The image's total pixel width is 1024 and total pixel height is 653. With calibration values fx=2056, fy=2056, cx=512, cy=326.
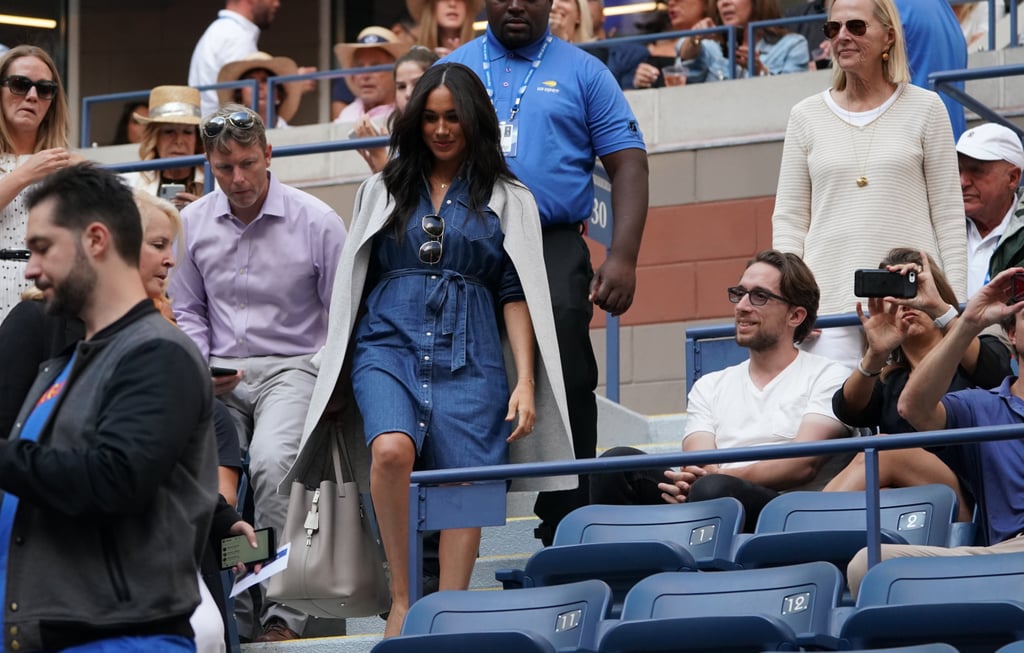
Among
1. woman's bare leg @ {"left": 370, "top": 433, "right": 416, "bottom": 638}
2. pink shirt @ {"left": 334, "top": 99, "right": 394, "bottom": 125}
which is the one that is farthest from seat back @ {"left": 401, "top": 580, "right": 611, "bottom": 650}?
pink shirt @ {"left": 334, "top": 99, "right": 394, "bottom": 125}

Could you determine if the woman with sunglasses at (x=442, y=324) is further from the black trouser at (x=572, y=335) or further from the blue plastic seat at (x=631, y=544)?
the black trouser at (x=572, y=335)

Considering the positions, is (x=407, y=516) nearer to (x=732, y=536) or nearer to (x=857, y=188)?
(x=732, y=536)

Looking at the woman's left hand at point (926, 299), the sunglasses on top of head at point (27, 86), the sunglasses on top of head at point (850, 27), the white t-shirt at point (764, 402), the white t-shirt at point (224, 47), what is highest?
the white t-shirt at point (224, 47)

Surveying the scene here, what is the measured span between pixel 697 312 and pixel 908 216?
3.97 metres

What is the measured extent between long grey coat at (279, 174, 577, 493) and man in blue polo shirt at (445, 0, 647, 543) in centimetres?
35

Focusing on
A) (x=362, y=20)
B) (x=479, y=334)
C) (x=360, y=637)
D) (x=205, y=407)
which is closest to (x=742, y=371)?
(x=479, y=334)

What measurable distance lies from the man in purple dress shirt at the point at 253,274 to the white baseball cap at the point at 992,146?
229cm

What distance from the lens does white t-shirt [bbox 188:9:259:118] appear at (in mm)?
12023

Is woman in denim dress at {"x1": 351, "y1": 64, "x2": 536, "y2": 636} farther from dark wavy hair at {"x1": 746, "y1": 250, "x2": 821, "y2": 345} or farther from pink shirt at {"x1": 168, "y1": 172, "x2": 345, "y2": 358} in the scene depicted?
dark wavy hair at {"x1": 746, "y1": 250, "x2": 821, "y2": 345}

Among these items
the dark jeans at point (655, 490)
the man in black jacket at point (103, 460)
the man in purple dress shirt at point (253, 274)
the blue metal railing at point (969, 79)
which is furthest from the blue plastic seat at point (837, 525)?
the blue metal railing at point (969, 79)

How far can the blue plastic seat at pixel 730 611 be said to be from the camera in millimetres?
4578

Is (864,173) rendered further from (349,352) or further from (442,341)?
A: (349,352)

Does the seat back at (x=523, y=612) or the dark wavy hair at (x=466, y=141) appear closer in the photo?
the seat back at (x=523, y=612)

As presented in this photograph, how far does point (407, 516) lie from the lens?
18.0 feet
